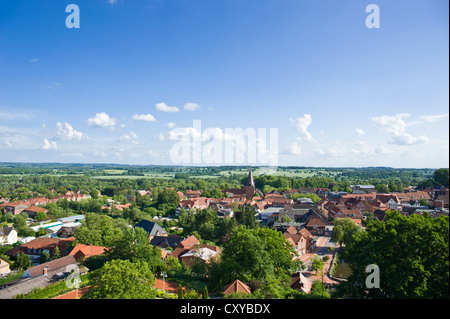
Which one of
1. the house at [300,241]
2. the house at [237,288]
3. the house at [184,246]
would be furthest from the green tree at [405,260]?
the house at [184,246]

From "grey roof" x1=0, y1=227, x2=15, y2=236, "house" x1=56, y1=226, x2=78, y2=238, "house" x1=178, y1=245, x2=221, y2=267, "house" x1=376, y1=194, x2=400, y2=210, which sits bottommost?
"house" x1=56, y1=226, x2=78, y2=238

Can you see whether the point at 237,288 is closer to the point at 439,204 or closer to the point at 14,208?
the point at 439,204

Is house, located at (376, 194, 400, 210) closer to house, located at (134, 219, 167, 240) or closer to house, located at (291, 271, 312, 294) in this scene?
house, located at (291, 271, 312, 294)

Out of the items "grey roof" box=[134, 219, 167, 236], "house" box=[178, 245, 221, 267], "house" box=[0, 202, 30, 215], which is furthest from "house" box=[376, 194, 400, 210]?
"house" box=[0, 202, 30, 215]

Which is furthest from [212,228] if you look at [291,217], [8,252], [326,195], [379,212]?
[326,195]

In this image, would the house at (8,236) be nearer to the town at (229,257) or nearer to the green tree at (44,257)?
the town at (229,257)

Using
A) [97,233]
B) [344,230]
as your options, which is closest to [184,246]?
[97,233]
